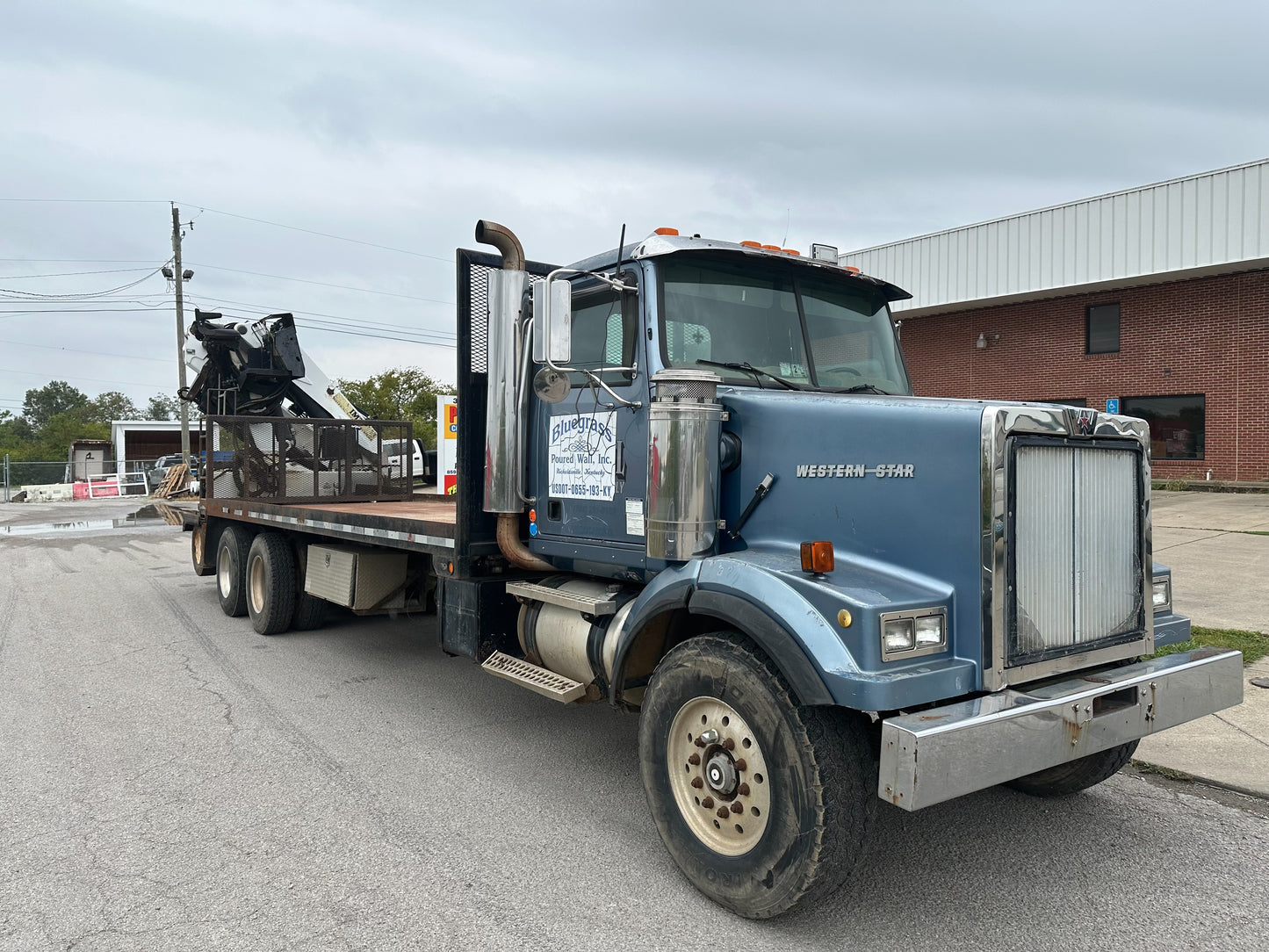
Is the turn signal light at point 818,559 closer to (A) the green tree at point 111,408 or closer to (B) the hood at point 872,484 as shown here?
(B) the hood at point 872,484

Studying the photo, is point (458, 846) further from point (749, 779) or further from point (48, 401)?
point (48, 401)

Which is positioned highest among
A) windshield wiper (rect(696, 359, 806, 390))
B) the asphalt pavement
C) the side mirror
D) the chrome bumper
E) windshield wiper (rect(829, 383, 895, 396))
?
the side mirror

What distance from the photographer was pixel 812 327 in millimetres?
4371

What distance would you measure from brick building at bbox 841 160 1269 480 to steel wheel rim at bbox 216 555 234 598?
1473cm

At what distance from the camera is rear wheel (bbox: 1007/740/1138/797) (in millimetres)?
3957

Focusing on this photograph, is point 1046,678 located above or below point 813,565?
below

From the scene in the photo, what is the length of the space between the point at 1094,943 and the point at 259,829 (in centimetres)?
331

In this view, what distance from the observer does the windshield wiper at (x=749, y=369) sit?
4.04 metres

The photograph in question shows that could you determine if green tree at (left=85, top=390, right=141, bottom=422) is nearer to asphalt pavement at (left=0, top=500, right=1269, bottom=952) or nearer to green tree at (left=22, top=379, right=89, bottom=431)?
green tree at (left=22, top=379, right=89, bottom=431)

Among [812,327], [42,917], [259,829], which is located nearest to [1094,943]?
[812,327]

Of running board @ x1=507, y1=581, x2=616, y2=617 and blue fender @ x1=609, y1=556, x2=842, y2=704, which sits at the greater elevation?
blue fender @ x1=609, y1=556, x2=842, y2=704

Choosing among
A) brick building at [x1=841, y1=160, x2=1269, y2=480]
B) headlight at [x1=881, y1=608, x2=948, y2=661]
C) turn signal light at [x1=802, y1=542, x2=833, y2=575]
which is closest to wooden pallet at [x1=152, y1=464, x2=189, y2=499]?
turn signal light at [x1=802, y1=542, x2=833, y2=575]

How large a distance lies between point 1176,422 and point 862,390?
19356 millimetres

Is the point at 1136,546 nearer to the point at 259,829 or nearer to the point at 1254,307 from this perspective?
the point at 259,829
